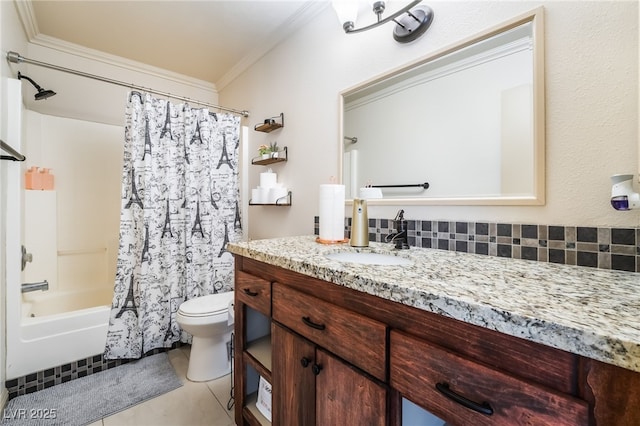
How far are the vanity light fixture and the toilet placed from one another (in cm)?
171

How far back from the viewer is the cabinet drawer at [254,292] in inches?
43.3

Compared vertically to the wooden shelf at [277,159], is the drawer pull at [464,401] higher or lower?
lower

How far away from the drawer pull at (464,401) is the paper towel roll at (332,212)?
867mm

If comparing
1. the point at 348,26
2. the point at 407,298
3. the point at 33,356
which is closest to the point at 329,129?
the point at 348,26

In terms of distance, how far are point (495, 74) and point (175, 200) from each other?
2032 millimetres

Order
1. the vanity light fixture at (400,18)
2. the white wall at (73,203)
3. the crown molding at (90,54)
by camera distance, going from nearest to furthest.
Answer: the vanity light fixture at (400,18)
the crown molding at (90,54)
the white wall at (73,203)

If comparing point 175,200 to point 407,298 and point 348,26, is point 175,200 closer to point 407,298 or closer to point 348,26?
point 348,26

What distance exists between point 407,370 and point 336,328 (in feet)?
0.75

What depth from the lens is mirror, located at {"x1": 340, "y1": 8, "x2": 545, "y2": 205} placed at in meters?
1.01

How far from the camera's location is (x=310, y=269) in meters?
0.89

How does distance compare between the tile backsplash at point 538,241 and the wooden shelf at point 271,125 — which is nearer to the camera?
the tile backsplash at point 538,241

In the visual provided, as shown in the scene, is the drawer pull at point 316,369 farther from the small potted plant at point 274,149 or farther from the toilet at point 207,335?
the small potted plant at point 274,149

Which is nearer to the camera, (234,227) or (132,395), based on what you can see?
(132,395)

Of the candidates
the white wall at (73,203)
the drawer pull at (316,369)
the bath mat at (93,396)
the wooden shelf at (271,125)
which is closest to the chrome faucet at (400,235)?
the drawer pull at (316,369)
